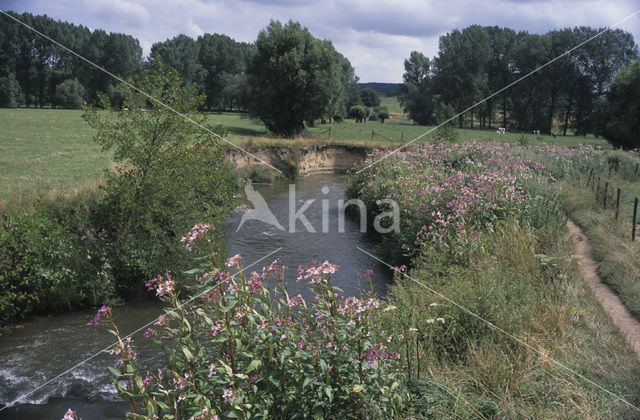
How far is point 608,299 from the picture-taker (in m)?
7.52

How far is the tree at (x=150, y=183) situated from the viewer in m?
11.0

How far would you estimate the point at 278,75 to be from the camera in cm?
3669

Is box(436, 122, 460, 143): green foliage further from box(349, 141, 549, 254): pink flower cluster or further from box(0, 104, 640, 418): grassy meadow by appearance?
box(349, 141, 549, 254): pink flower cluster

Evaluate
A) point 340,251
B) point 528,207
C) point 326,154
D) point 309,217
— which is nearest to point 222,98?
point 326,154

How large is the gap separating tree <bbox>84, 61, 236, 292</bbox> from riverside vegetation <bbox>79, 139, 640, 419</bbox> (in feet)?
16.2

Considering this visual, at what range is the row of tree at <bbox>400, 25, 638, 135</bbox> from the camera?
5347 centimetres

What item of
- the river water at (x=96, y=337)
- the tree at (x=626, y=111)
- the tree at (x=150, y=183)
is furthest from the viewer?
the tree at (x=626, y=111)

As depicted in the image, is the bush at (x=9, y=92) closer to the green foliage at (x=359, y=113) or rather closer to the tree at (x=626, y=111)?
the green foliage at (x=359, y=113)

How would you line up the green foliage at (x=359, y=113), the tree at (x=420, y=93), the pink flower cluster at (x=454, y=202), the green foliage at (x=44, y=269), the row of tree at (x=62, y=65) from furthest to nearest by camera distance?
the green foliage at (x=359, y=113)
the tree at (x=420, y=93)
the row of tree at (x=62, y=65)
the pink flower cluster at (x=454, y=202)
the green foliage at (x=44, y=269)

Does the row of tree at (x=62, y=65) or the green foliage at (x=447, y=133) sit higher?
the row of tree at (x=62, y=65)

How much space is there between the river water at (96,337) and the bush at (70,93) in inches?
1655

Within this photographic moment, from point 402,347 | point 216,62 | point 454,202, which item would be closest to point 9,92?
point 216,62

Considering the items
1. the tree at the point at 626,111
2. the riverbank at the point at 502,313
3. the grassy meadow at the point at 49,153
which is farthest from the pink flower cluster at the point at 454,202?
the tree at the point at 626,111

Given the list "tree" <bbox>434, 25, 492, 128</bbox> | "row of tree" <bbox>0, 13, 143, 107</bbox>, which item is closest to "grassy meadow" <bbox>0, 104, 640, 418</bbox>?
"row of tree" <bbox>0, 13, 143, 107</bbox>
